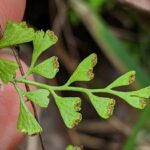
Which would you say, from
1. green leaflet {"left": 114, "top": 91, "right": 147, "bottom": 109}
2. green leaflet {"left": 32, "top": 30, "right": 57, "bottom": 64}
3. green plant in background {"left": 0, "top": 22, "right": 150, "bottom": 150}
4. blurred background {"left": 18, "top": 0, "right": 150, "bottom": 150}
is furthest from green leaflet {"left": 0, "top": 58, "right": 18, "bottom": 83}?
blurred background {"left": 18, "top": 0, "right": 150, "bottom": 150}

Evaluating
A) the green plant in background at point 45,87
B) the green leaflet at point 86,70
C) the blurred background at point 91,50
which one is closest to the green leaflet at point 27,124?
the green plant in background at point 45,87

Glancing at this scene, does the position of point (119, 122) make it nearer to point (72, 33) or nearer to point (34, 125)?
point (72, 33)

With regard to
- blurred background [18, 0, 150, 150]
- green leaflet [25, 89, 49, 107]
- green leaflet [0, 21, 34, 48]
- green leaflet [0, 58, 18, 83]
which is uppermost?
green leaflet [0, 21, 34, 48]

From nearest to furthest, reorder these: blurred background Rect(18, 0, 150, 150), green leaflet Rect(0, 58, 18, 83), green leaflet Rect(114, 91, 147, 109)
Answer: green leaflet Rect(0, 58, 18, 83) → green leaflet Rect(114, 91, 147, 109) → blurred background Rect(18, 0, 150, 150)

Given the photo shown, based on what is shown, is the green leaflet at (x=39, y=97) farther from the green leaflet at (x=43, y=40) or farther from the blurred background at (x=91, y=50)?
the blurred background at (x=91, y=50)

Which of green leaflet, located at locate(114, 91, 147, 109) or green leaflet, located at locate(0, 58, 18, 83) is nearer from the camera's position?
green leaflet, located at locate(0, 58, 18, 83)

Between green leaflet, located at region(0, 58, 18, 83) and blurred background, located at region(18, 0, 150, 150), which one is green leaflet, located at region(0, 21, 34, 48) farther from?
blurred background, located at region(18, 0, 150, 150)
